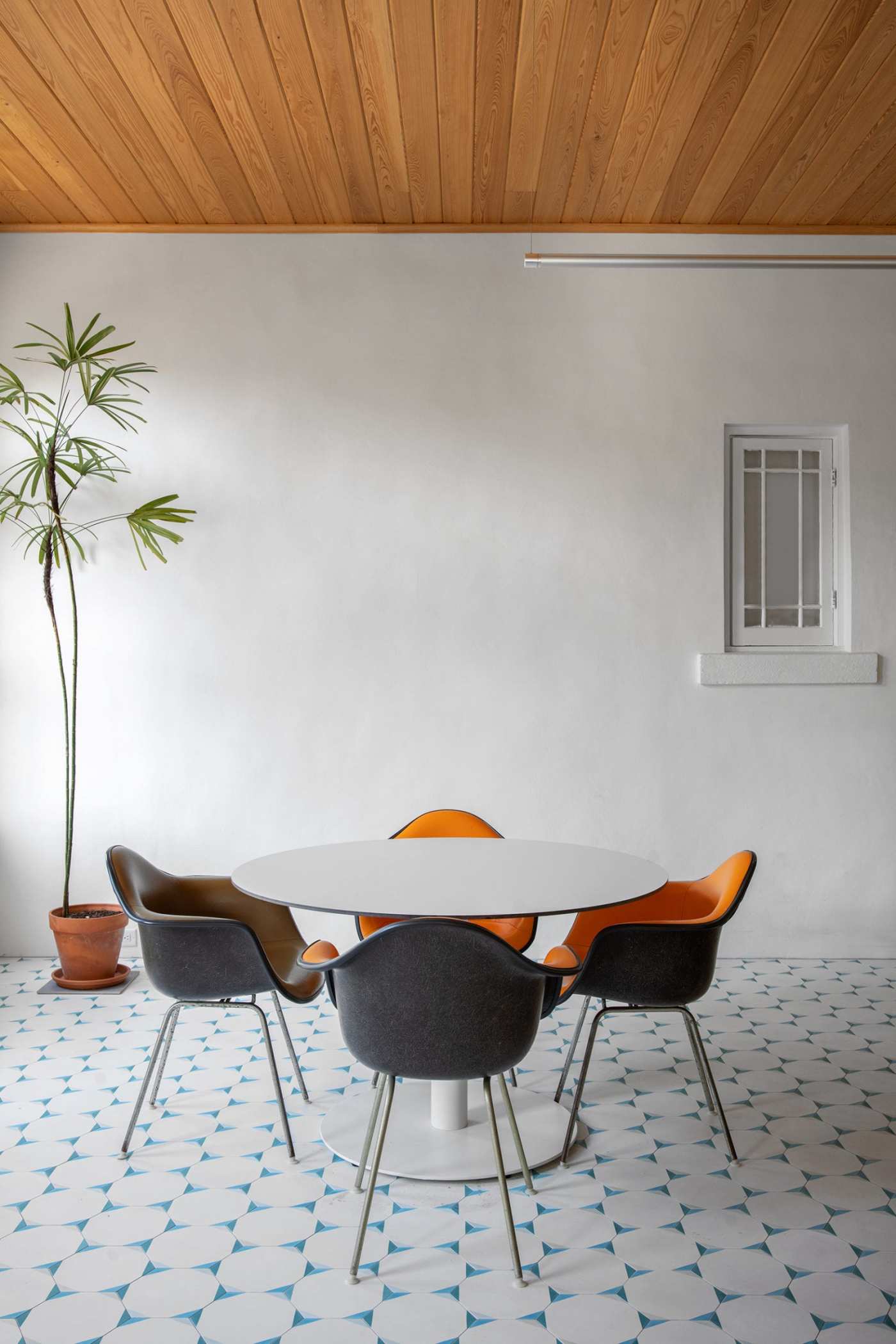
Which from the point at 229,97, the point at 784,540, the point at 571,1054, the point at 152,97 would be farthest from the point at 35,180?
the point at 571,1054

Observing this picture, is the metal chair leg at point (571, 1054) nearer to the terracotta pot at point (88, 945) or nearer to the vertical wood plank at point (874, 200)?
the terracotta pot at point (88, 945)

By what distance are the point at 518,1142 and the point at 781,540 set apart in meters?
3.35

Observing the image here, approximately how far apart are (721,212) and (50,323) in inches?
124

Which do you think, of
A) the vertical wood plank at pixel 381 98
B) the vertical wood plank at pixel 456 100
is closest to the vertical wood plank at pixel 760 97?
the vertical wood plank at pixel 456 100

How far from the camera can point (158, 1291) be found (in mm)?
2174

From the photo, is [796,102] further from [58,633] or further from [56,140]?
[58,633]

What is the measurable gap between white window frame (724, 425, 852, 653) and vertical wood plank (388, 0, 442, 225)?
5.75ft

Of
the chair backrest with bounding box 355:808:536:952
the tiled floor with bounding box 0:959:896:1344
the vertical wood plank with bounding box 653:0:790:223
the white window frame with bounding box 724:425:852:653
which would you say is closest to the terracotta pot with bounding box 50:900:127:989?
the tiled floor with bounding box 0:959:896:1344

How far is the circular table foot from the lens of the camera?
271 cm

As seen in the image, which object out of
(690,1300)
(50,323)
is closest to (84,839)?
(50,323)

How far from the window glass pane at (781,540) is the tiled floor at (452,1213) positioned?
2.12 metres

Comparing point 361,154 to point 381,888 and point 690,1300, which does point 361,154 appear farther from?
point 690,1300

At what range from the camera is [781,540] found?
4918 mm

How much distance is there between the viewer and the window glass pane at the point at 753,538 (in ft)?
16.1
